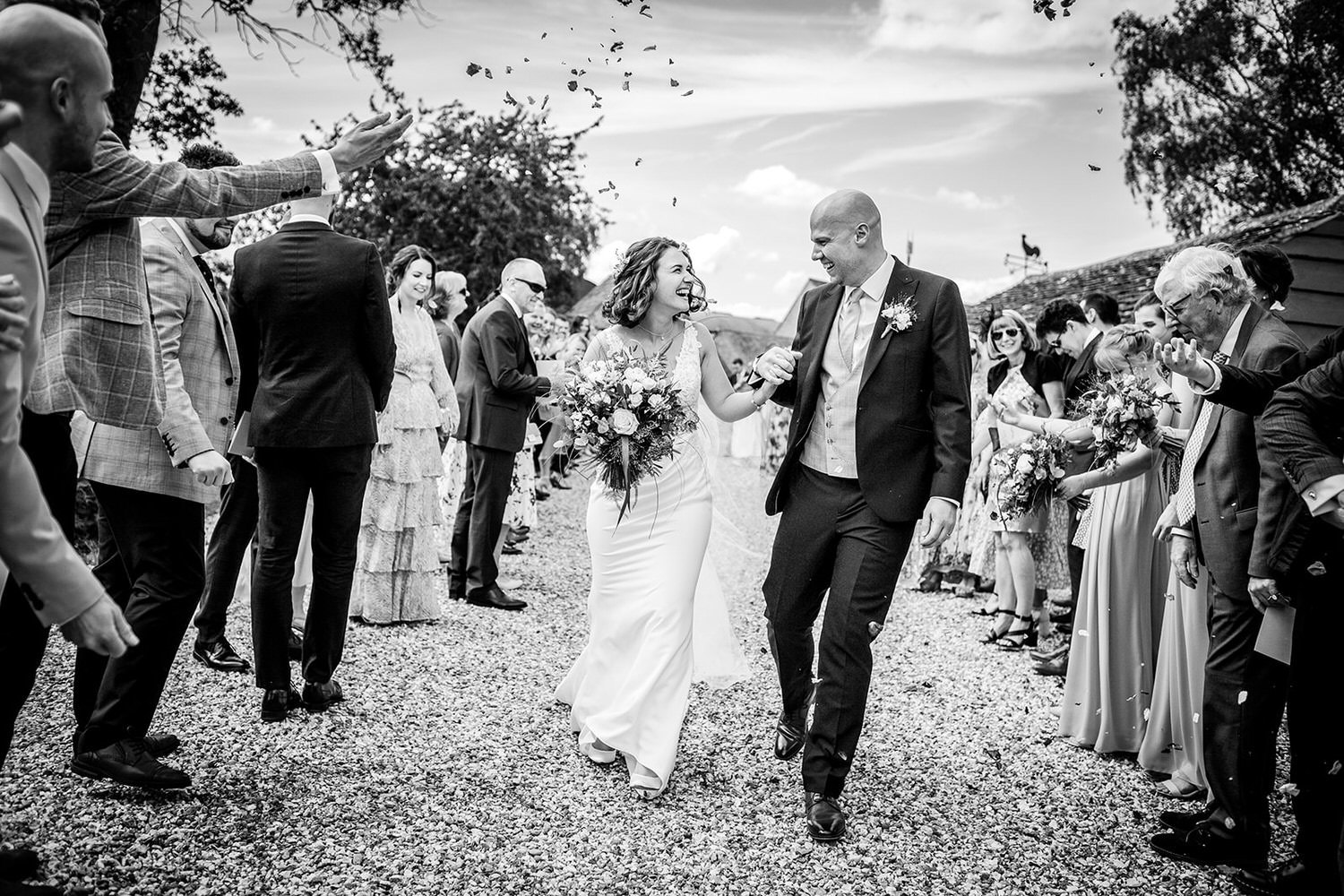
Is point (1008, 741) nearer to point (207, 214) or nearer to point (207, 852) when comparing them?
point (207, 852)

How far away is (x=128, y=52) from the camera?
9.66 metres

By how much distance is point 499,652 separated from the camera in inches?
278

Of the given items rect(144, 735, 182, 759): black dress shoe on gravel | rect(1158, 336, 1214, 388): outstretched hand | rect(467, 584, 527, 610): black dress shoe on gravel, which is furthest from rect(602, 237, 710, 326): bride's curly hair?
rect(467, 584, 527, 610): black dress shoe on gravel

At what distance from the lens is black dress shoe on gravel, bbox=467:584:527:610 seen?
8453 millimetres

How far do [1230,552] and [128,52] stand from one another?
33.9 feet

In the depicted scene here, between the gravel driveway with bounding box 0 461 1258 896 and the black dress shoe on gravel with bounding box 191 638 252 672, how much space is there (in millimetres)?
88

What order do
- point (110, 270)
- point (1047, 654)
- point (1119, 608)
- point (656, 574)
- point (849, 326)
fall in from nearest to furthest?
1. point (110, 270)
2. point (849, 326)
3. point (656, 574)
4. point (1119, 608)
5. point (1047, 654)

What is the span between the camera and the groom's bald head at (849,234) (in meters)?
4.70

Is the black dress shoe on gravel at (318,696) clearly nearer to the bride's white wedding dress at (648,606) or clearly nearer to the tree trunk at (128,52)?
the bride's white wedding dress at (648,606)

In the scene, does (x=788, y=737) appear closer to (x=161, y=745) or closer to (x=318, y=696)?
(x=318, y=696)

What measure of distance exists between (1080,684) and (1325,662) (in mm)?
1913

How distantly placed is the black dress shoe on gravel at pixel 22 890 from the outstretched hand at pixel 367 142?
2.44m

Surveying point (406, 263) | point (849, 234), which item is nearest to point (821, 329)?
point (849, 234)

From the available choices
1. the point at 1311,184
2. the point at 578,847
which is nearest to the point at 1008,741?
the point at 578,847
